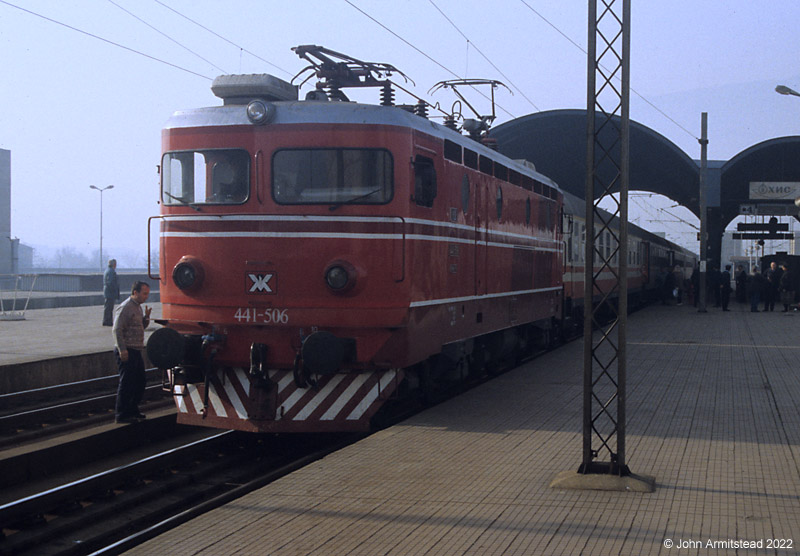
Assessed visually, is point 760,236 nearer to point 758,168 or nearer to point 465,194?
point 758,168

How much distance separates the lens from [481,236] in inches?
480

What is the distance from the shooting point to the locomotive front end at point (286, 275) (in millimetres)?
9328

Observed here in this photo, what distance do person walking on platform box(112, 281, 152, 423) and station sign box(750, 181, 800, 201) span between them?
38.8 meters

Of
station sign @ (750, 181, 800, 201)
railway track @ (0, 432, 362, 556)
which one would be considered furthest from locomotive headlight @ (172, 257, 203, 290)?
station sign @ (750, 181, 800, 201)

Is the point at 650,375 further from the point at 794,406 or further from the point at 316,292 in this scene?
the point at 316,292

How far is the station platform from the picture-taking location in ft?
47.2

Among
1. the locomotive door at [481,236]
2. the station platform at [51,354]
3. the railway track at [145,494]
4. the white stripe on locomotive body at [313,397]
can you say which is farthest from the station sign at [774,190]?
the white stripe on locomotive body at [313,397]

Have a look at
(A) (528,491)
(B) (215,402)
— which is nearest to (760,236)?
(B) (215,402)

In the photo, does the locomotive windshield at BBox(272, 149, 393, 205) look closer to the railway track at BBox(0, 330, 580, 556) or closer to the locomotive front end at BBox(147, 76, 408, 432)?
the locomotive front end at BBox(147, 76, 408, 432)

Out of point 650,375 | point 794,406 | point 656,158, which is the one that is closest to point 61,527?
point 794,406

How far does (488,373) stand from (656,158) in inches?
1183

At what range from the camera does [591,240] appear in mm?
7031

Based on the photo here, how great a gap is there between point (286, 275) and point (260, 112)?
1.79 meters

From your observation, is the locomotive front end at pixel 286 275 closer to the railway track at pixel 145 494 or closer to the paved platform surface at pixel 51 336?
the railway track at pixel 145 494
